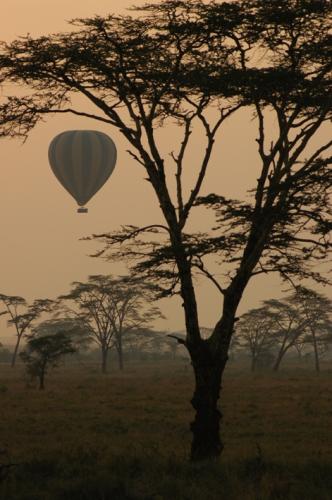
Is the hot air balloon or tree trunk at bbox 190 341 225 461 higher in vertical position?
the hot air balloon

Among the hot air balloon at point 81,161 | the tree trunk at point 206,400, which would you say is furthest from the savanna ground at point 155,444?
the hot air balloon at point 81,161

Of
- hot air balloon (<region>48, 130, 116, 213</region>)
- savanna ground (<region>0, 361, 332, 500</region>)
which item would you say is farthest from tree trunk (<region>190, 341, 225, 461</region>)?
hot air balloon (<region>48, 130, 116, 213</region>)

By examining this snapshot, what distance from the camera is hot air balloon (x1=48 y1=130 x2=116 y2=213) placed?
43.7 metres

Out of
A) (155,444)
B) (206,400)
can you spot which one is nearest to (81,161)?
(155,444)

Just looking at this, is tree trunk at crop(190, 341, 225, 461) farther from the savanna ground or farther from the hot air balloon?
the hot air balloon

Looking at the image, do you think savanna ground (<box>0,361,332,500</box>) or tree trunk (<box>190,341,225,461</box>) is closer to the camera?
savanna ground (<box>0,361,332,500</box>)

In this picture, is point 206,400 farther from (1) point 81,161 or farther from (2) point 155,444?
(1) point 81,161

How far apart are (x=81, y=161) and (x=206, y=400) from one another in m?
30.1

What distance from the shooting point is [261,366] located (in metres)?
72.8

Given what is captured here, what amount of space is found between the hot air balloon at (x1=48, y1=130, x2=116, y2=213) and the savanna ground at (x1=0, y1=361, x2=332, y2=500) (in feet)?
36.6

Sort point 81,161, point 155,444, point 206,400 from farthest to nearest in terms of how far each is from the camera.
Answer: point 81,161, point 155,444, point 206,400

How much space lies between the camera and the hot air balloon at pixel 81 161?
4366cm

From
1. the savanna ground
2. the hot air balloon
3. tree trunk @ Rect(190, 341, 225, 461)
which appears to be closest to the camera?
the savanna ground

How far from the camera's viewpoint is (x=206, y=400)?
15.1 meters
